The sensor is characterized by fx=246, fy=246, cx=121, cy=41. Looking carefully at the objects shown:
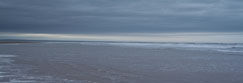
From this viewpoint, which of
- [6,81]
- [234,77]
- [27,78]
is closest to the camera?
[6,81]

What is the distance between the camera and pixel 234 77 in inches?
370

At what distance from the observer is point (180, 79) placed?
884 centimetres

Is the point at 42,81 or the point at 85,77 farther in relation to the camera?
the point at 85,77

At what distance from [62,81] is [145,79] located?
2.88m

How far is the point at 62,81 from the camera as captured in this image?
26.8 feet

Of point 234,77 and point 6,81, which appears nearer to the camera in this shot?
point 6,81

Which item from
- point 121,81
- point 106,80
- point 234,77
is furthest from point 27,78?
point 234,77

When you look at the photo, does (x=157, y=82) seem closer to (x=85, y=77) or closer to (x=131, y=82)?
(x=131, y=82)

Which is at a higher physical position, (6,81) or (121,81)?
(6,81)

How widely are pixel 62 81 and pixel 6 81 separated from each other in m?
1.78

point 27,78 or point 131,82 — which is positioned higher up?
point 27,78

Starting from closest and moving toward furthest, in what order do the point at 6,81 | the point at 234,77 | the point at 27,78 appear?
the point at 6,81, the point at 27,78, the point at 234,77

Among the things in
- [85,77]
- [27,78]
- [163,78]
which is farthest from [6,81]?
[163,78]

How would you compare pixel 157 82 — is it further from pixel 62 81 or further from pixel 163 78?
pixel 62 81
